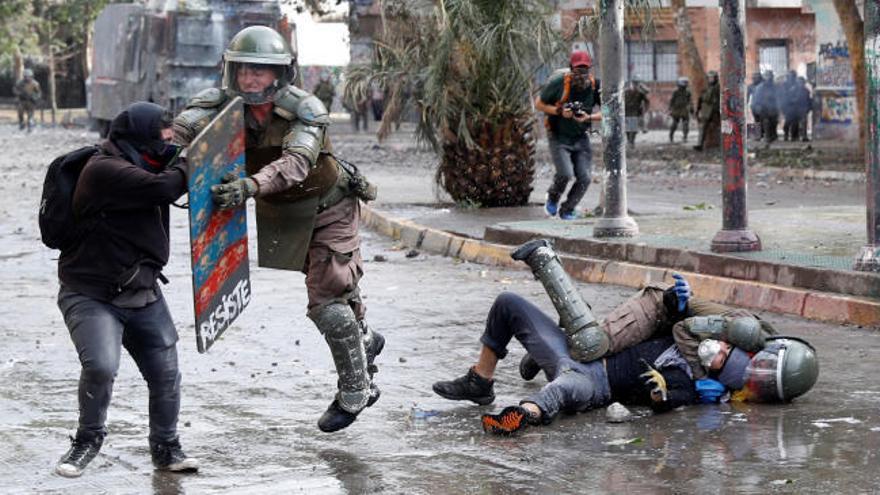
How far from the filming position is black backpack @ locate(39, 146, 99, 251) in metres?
6.20

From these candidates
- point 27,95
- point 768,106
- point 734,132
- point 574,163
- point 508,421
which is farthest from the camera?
point 27,95

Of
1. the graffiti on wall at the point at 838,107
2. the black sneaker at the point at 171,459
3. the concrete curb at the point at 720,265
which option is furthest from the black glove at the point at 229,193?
the graffiti on wall at the point at 838,107

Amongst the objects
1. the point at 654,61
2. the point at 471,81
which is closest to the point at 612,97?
the point at 471,81

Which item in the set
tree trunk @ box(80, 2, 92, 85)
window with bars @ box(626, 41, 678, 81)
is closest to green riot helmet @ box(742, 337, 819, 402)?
window with bars @ box(626, 41, 678, 81)

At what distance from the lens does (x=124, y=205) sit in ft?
20.3

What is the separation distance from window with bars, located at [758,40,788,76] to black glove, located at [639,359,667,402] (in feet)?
141

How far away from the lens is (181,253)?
15531 millimetres

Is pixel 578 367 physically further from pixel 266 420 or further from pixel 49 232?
pixel 49 232

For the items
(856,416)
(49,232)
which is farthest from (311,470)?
(856,416)

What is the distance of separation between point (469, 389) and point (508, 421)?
0.71 m

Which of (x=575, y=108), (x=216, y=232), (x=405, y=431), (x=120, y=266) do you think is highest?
(x=575, y=108)

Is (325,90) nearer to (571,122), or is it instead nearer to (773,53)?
(773,53)

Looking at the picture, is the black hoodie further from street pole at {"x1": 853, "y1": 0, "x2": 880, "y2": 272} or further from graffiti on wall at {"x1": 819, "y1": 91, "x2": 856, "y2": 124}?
graffiti on wall at {"x1": 819, "y1": 91, "x2": 856, "y2": 124}

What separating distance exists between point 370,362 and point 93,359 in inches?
66.1
